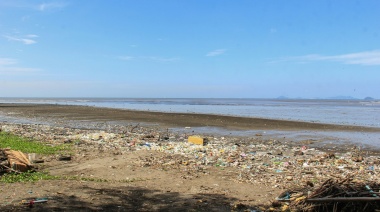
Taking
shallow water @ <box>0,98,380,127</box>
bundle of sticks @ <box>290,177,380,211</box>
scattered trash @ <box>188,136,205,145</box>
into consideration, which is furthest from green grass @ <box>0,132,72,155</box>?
shallow water @ <box>0,98,380,127</box>

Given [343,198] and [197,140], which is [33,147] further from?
[343,198]

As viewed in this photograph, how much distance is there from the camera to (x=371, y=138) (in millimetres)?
18328

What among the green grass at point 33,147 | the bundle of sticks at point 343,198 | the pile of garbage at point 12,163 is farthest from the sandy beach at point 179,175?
the bundle of sticks at point 343,198

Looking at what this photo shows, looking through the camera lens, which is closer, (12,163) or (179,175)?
(12,163)

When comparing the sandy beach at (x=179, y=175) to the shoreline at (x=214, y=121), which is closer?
the sandy beach at (x=179, y=175)

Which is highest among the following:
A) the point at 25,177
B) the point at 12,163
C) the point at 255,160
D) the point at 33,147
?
the point at 12,163

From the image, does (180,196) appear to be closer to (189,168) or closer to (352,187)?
(189,168)

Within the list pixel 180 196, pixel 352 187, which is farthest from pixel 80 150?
pixel 352 187

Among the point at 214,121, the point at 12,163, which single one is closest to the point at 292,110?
the point at 214,121

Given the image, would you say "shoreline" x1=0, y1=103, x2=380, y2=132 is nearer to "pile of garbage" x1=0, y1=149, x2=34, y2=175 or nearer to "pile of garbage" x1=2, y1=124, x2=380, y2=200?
"pile of garbage" x1=2, y1=124, x2=380, y2=200

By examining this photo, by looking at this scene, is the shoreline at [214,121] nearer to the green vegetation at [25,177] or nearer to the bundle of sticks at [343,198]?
the green vegetation at [25,177]

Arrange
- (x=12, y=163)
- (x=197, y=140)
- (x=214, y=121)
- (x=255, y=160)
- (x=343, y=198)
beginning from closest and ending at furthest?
(x=343, y=198) < (x=12, y=163) < (x=255, y=160) < (x=197, y=140) < (x=214, y=121)

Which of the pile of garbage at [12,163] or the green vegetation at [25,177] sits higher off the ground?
the pile of garbage at [12,163]

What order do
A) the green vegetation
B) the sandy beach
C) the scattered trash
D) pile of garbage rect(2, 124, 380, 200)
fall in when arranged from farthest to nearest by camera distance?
1. the scattered trash
2. pile of garbage rect(2, 124, 380, 200)
3. the green vegetation
4. the sandy beach
